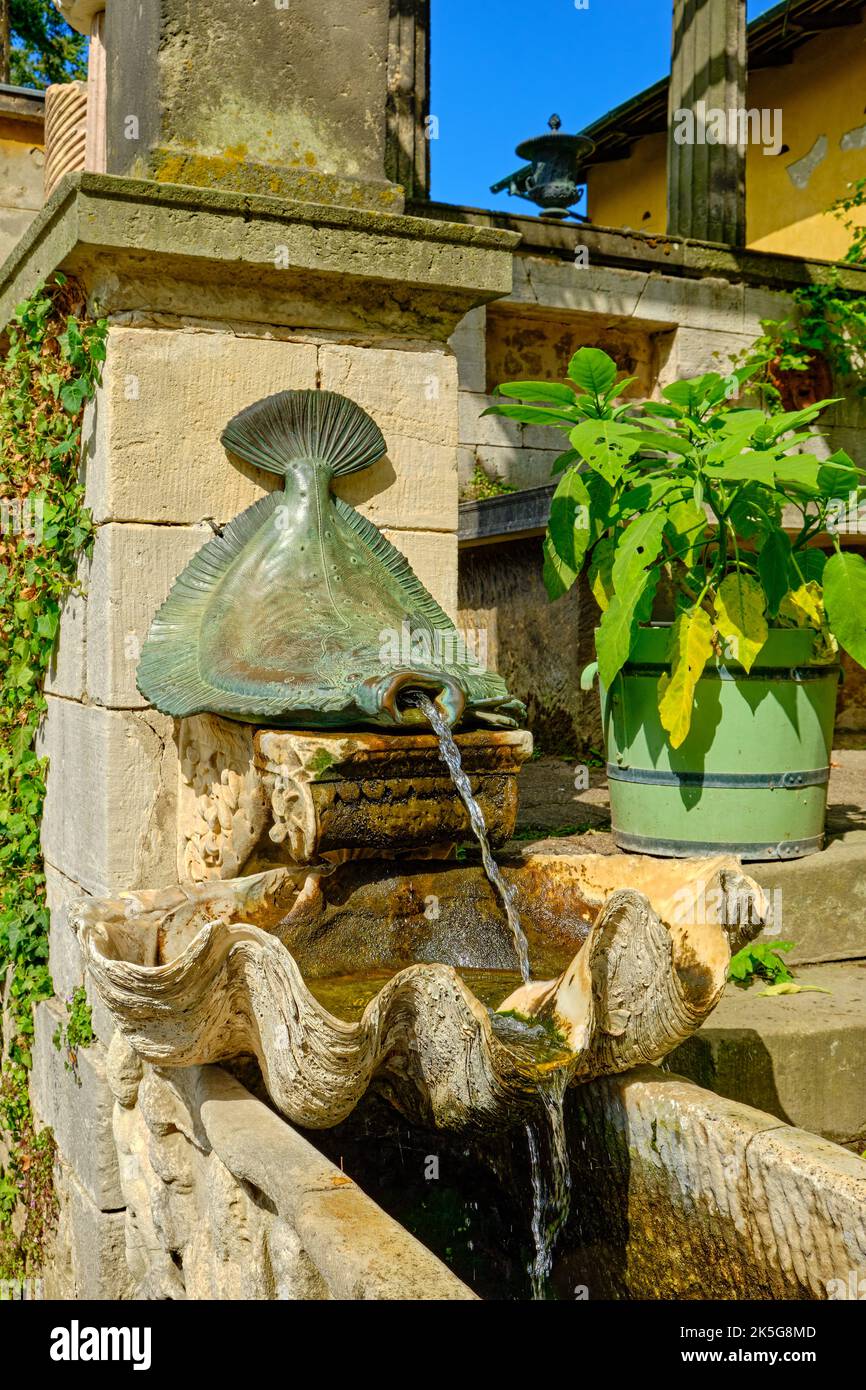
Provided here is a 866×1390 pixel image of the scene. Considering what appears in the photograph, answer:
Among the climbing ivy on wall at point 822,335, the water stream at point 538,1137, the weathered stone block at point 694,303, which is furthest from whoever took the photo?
the climbing ivy on wall at point 822,335

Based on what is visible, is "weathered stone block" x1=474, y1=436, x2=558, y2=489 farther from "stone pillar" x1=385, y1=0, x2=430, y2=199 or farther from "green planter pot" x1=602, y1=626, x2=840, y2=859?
"green planter pot" x1=602, y1=626, x2=840, y2=859

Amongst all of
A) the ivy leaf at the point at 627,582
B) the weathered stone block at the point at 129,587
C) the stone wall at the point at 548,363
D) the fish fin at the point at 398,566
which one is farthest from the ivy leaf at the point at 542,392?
the stone wall at the point at 548,363

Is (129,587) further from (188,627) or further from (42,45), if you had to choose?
(42,45)

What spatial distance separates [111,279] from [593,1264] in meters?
2.10

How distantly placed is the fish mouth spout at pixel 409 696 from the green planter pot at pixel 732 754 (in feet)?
4.00

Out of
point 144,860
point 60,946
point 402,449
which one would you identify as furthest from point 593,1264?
point 402,449

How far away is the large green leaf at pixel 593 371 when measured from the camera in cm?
323

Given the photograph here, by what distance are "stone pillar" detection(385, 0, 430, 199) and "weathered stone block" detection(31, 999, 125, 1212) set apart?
5336 mm

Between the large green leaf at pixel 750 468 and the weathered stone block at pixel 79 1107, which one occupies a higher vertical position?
the large green leaf at pixel 750 468

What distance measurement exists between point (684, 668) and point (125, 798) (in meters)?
1.39

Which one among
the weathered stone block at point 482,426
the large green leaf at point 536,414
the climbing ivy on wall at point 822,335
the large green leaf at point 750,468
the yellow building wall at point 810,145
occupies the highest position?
the yellow building wall at point 810,145

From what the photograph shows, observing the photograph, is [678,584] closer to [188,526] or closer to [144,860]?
[188,526]

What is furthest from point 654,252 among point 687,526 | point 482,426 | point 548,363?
point 687,526

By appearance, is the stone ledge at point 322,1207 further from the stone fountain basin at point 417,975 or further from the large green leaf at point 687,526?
the large green leaf at point 687,526
